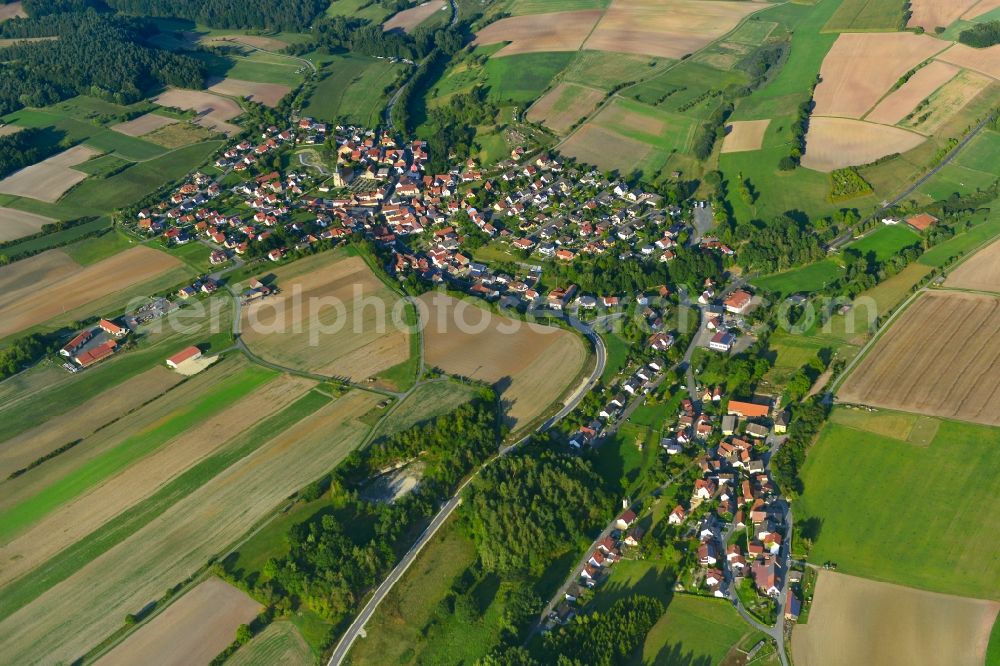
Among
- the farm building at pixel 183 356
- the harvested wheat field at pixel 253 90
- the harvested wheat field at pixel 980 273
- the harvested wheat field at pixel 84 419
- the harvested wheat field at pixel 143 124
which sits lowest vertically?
the harvested wheat field at pixel 143 124

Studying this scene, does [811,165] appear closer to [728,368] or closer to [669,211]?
[669,211]

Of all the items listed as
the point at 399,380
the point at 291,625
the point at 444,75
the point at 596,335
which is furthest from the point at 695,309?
the point at 444,75

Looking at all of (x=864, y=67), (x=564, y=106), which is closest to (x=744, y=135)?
(x=864, y=67)

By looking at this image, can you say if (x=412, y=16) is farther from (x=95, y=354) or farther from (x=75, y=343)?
(x=95, y=354)

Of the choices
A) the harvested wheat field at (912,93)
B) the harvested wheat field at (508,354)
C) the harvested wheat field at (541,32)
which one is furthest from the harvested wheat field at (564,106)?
the harvested wheat field at (508,354)

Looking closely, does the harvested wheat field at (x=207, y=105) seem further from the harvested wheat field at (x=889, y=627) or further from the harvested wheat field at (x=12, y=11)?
the harvested wheat field at (x=889, y=627)

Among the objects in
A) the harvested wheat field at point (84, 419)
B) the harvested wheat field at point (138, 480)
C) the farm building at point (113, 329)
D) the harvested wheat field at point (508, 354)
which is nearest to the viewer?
the harvested wheat field at point (138, 480)

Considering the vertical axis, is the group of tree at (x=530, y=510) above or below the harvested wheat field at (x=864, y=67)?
below
